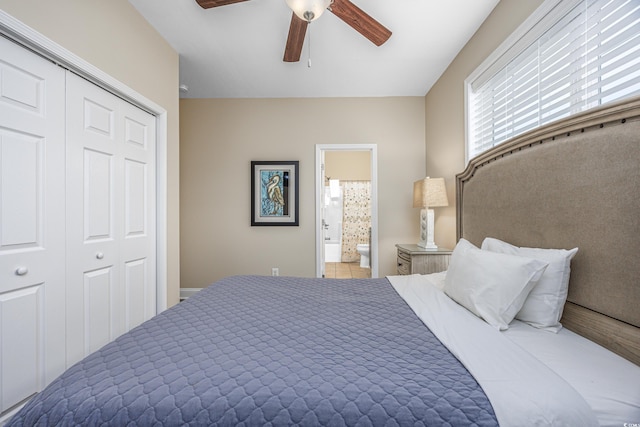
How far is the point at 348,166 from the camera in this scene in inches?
248

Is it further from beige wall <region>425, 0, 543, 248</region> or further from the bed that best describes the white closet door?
beige wall <region>425, 0, 543, 248</region>

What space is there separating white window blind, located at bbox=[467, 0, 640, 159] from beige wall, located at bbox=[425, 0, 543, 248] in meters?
0.17

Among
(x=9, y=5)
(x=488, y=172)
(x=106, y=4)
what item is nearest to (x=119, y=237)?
(x=9, y=5)

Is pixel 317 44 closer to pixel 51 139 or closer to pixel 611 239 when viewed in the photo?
pixel 51 139

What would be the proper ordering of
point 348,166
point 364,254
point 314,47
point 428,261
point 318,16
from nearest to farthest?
point 318,16 < point 314,47 < point 428,261 < point 364,254 < point 348,166

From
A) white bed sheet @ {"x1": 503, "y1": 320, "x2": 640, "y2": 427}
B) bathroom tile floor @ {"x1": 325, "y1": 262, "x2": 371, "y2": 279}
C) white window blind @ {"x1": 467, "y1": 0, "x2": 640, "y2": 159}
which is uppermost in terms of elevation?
white window blind @ {"x1": 467, "y1": 0, "x2": 640, "y2": 159}

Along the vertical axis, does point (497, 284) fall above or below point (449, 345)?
above

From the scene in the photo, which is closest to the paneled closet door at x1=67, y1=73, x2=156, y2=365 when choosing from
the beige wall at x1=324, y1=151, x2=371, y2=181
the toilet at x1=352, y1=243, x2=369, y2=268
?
the toilet at x1=352, y1=243, x2=369, y2=268

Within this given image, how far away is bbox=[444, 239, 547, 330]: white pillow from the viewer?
1.16 m

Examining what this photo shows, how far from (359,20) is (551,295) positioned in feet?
6.13

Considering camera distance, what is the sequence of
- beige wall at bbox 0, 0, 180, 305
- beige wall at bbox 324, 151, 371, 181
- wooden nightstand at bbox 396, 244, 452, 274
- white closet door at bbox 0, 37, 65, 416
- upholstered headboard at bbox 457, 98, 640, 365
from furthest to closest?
beige wall at bbox 324, 151, 371, 181 → wooden nightstand at bbox 396, 244, 452, 274 → beige wall at bbox 0, 0, 180, 305 → white closet door at bbox 0, 37, 65, 416 → upholstered headboard at bbox 457, 98, 640, 365

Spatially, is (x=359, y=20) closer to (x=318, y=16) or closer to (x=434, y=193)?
(x=318, y=16)

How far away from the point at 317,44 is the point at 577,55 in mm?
1861

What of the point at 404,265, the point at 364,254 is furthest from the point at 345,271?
the point at 404,265
